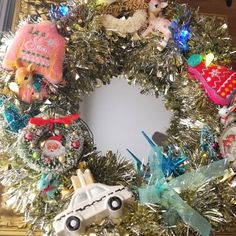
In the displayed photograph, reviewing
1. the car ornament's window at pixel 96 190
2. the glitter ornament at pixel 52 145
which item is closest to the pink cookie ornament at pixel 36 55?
the glitter ornament at pixel 52 145

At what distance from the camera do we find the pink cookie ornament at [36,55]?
0.92 m

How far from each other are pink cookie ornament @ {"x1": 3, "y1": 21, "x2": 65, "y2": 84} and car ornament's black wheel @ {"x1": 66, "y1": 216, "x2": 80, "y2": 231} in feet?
1.08

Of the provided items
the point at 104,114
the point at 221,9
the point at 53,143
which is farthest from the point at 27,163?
the point at 221,9

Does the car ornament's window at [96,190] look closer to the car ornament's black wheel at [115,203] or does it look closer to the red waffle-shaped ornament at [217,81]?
the car ornament's black wheel at [115,203]

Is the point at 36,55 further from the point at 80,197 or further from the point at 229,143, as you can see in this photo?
the point at 229,143

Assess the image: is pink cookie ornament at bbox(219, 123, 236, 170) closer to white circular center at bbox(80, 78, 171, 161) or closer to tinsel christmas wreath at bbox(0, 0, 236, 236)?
tinsel christmas wreath at bbox(0, 0, 236, 236)

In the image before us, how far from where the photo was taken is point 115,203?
2.50 ft

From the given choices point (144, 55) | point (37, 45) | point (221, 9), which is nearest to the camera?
point (37, 45)

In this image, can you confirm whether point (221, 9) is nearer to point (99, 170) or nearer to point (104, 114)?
point (104, 114)

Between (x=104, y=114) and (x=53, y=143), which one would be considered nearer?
(x=53, y=143)

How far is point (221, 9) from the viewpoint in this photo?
5.07ft

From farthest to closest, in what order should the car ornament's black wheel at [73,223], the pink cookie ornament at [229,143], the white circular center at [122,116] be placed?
1. the white circular center at [122,116]
2. the pink cookie ornament at [229,143]
3. the car ornament's black wheel at [73,223]

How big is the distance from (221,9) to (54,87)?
2.83 ft

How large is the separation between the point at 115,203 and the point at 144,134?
0.69ft
